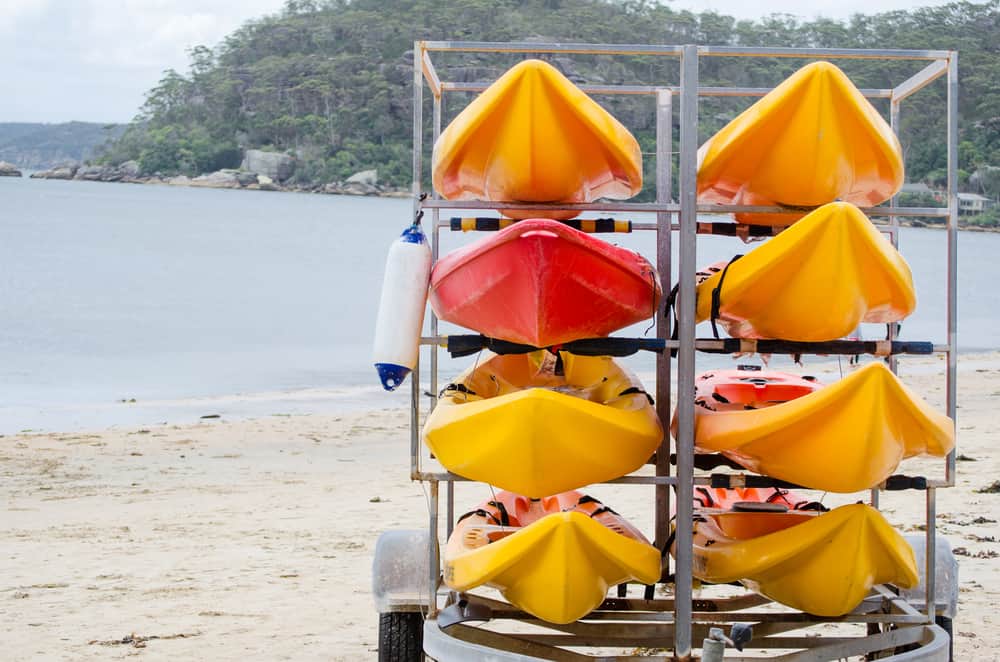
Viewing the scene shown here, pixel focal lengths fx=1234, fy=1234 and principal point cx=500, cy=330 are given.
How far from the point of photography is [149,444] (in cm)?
→ 1052

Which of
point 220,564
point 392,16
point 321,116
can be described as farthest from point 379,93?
point 220,564

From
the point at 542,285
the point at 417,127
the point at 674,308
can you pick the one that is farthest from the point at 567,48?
the point at 674,308

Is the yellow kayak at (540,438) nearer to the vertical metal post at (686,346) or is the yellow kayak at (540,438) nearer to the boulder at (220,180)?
the vertical metal post at (686,346)

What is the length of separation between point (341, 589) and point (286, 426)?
6076 millimetres

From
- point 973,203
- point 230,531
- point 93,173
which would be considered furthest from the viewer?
point 93,173

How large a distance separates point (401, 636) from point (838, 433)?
1527mm

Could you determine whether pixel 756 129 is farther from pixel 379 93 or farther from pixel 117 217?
pixel 379 93

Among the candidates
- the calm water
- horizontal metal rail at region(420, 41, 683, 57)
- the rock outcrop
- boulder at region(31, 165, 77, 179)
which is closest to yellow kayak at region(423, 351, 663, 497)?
horizontal metal rail at region(420, 41, 683, 57)

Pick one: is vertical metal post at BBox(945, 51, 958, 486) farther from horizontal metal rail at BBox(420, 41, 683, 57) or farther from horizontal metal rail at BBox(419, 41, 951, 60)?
horizontal metal rail at BBox(420, 41, 683, 57)

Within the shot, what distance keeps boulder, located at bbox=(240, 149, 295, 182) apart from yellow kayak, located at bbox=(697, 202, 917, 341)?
79151 mm

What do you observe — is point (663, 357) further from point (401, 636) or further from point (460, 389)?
point (401, 636)

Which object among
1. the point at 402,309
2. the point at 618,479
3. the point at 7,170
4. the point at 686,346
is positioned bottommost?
the point at 618,479

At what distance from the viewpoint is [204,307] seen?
28.2 m

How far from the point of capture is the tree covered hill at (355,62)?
67312 mm
